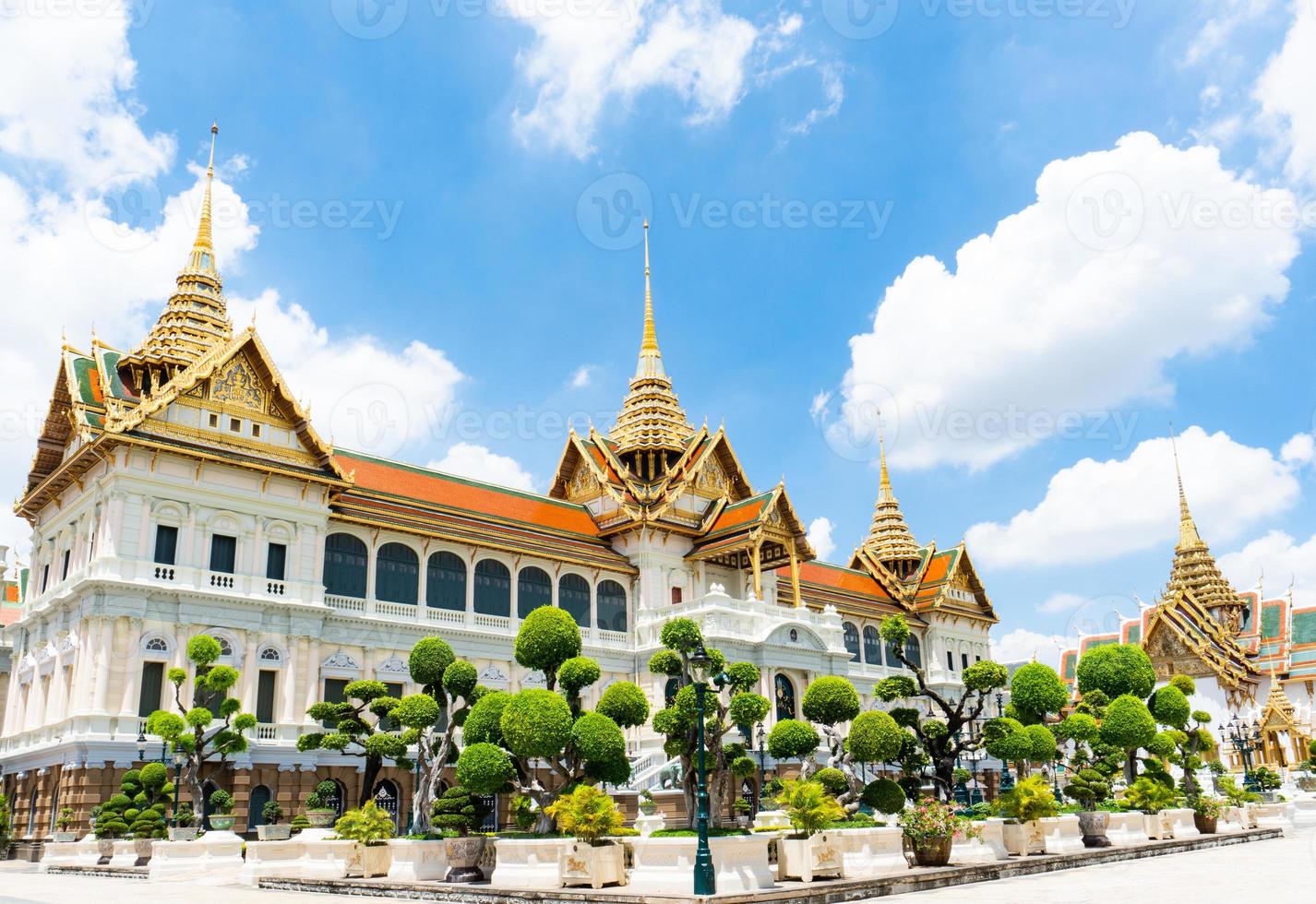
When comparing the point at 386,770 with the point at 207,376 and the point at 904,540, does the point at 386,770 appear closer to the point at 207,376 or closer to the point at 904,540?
the point at 207,376

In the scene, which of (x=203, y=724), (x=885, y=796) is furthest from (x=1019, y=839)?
(x=203, y=724)

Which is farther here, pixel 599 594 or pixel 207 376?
pixel 599 594

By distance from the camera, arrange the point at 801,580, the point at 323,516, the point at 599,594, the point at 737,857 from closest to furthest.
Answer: the point at 737,857 < the point at 323,516 < the point at 599,594 < the point at 801,580

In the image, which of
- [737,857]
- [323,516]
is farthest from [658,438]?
[737,857]

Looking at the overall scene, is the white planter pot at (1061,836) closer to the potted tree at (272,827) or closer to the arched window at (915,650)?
the potted tree at (272,827)

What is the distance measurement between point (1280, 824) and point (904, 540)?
31.2 m

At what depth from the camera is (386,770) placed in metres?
33.4

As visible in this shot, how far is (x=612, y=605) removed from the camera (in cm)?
4438

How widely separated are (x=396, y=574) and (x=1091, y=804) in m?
22.8

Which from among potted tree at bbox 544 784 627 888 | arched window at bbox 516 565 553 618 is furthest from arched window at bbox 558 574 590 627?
potted tree at bbox 544 784 627 888

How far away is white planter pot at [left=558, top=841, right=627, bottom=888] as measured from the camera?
1820cm

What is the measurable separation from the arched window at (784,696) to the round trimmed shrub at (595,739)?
2315 centimetres

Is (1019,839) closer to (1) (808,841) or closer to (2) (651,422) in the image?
(1) (808,841)

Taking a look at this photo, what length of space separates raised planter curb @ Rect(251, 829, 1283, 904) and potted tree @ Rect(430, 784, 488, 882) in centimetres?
60
